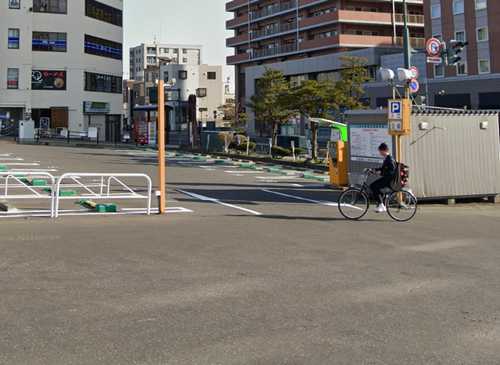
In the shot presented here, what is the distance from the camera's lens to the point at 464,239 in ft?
33.6

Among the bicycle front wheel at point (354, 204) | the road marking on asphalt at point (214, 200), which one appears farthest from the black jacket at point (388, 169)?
the road marking on asphalt at point (214, 200)

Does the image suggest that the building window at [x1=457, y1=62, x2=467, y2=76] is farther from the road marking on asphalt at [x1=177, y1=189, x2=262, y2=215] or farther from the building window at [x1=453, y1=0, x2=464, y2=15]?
the road marking on asphalt at [x1=177, y1=189, x2=262, y2=215]

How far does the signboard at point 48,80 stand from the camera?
58.6m

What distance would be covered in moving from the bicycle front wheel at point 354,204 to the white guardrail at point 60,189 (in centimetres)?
399

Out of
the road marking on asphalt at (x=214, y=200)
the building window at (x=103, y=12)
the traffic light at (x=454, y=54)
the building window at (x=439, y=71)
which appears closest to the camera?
the road marking on asphalt at (x=214, y=200)

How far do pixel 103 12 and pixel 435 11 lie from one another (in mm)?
33215

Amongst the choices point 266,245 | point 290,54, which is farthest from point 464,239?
point 290,54

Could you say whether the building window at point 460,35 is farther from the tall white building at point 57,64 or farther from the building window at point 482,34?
the tall white building at point 57,64

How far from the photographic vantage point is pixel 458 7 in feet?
176

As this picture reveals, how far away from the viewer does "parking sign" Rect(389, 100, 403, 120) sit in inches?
584

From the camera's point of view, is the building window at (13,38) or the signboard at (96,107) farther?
the signboard at (96,107)

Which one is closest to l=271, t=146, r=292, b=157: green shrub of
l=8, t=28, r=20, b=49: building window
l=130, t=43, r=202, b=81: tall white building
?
l=8, t=28, r=20, b=49: building window

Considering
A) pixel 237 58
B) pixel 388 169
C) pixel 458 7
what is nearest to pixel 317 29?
pixel 237 58

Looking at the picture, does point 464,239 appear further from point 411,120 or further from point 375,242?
point 411,120
